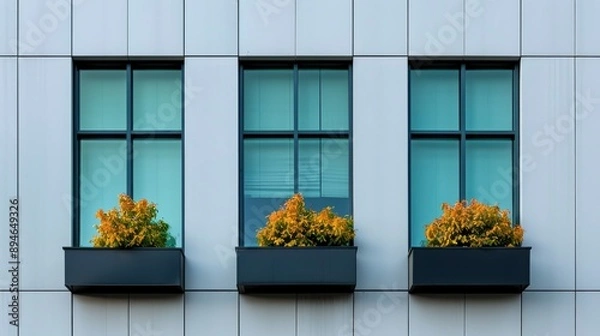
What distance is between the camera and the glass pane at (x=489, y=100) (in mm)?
11820

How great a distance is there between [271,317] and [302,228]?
1301 millimetres

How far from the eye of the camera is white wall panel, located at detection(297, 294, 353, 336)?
11312mm

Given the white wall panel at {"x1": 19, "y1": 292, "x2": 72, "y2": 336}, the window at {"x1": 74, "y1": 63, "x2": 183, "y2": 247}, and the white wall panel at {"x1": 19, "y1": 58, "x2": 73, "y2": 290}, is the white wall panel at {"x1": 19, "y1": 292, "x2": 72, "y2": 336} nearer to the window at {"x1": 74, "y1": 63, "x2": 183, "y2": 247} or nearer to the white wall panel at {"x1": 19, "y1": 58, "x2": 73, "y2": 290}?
the white wall panel at {"x1": 19, "y1": 58, "x2": 73, "y2": 290}

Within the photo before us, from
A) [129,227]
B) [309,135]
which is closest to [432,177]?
[309,135]

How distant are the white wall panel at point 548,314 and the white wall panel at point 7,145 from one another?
696cm

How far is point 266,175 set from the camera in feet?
38.6

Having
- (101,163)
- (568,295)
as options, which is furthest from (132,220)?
(568,295)

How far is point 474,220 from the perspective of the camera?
11016 millimetres

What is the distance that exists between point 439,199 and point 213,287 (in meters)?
3.32
